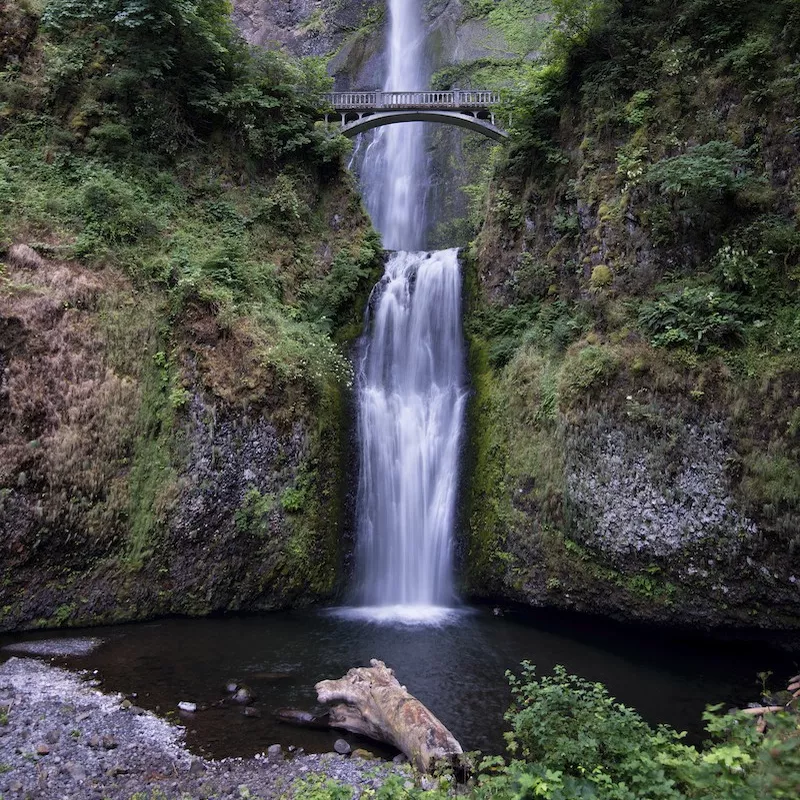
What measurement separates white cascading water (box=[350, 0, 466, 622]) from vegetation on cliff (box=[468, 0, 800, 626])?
0.77m

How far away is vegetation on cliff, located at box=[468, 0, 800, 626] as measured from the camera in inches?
325

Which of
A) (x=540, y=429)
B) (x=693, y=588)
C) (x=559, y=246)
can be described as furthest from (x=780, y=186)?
(x=693, y=588)

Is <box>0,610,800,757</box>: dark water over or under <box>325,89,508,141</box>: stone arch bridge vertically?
under

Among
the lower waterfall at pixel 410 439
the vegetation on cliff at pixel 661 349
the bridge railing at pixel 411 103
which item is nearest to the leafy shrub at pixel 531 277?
the vegetation on cliff at pixel 661 349

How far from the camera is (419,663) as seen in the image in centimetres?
821

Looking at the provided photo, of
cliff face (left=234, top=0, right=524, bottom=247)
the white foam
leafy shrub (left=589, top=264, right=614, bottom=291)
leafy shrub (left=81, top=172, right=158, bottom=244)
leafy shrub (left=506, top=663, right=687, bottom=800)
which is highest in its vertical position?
cliff face (left=234, top=0, right=524, bottom=247)

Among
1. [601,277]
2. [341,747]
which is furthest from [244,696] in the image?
[601,277]

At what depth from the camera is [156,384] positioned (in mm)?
10555

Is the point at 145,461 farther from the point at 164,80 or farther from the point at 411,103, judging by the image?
the point at 411,103

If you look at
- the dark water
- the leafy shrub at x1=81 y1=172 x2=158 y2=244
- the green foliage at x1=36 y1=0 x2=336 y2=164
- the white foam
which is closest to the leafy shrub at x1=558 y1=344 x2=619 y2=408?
the dark water

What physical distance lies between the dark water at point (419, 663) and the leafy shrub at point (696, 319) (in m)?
4.50

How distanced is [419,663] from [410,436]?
511 cm

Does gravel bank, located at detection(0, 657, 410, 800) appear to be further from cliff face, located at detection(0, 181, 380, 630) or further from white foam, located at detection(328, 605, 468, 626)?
white foam, located at detection(328, 605, 468, 626)

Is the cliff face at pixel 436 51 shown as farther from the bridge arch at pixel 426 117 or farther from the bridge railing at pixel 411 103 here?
the bridge arch at pixel 426 117
